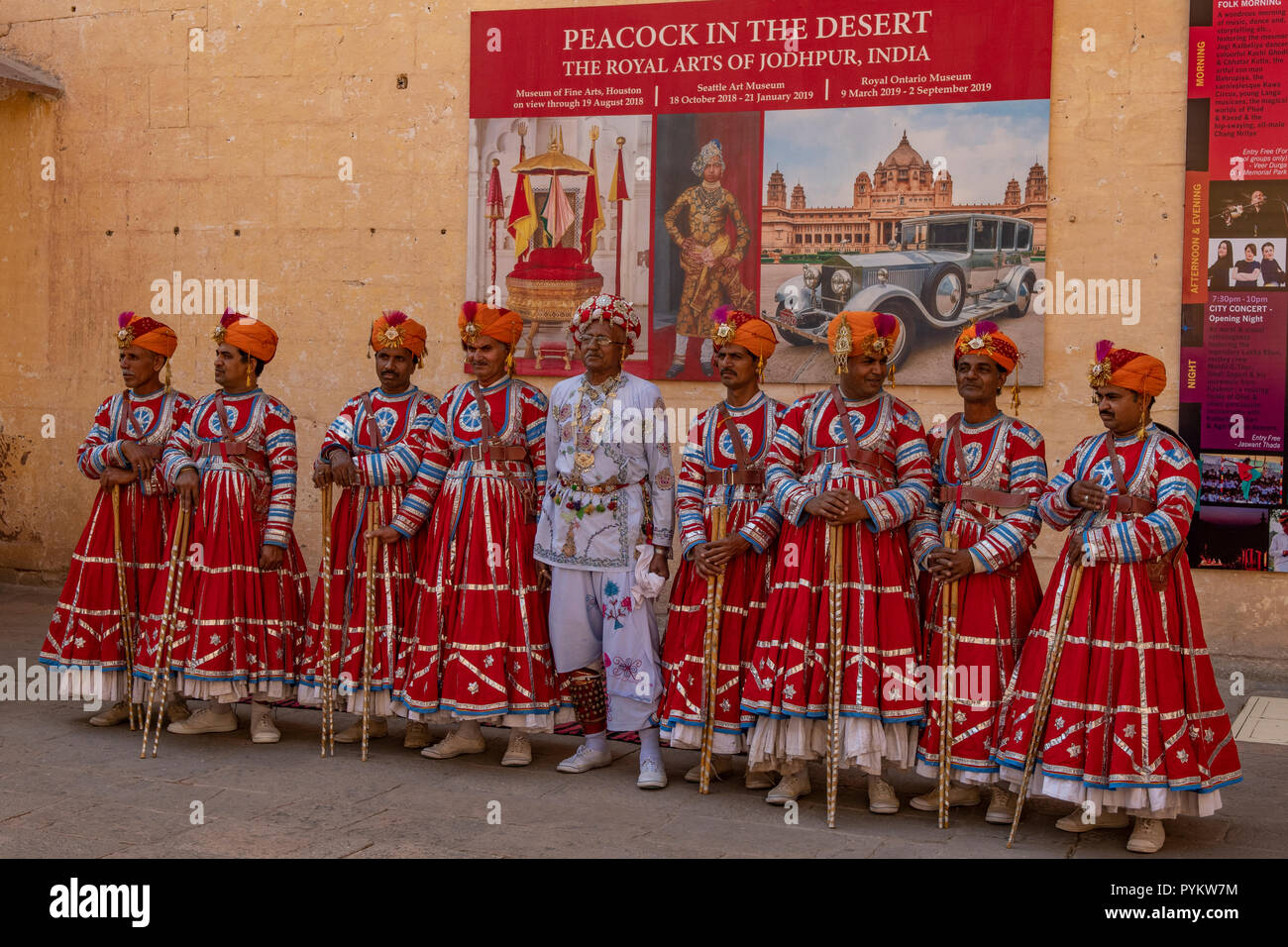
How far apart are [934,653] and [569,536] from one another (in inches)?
62.8

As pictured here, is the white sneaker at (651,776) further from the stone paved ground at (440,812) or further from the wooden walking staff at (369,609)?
the wooden walking staff at (369,609)

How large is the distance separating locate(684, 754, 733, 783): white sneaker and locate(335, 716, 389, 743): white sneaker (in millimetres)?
1491

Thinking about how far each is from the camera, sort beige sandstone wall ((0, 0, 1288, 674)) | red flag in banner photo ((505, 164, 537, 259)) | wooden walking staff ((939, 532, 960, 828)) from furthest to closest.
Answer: red flag in banner photo ((505, 164, 537, 259)) → beige sandstone wall ((0, 0, 1288, 674)) → wooden walking staff ((939, 532, 960, 828))

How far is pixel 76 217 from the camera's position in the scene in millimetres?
10492

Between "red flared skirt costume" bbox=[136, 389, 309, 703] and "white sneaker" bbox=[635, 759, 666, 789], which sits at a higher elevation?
"red flared skirt costume" bbox=[136, 389, 309, 703]

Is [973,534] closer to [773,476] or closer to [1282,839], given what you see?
[773,476]

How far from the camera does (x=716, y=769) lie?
5.98 meters

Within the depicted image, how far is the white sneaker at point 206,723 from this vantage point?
6621 mm

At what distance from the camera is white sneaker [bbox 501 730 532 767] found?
6.19 metres

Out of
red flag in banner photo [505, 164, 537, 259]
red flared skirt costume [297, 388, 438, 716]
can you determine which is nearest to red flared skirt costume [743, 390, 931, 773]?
red flared skirt costume [297, 388, 438, 716]

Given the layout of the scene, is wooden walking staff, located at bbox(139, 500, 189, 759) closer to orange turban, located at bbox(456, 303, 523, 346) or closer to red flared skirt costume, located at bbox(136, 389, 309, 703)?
red flared skirt costume, located at bbox(136, 389, 309, 703)

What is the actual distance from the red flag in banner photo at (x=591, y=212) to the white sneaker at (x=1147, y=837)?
533 centimetres

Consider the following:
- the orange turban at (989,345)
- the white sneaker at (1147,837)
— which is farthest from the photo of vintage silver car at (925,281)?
the white sneaker at (1147,837)

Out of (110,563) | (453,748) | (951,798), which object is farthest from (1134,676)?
(110,563)
